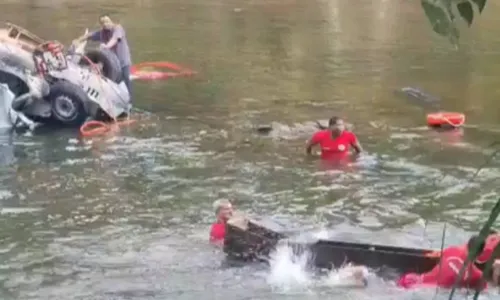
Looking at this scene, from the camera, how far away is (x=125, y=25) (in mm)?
37812

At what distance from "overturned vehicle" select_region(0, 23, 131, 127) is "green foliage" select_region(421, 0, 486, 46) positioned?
55.1 ft

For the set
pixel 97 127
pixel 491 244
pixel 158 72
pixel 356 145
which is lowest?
pixel 158 72

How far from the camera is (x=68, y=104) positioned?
18.6 meters

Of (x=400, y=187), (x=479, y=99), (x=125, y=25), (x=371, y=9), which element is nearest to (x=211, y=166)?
(x=400, y=187)

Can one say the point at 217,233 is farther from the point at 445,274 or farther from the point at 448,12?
the point at 448,12

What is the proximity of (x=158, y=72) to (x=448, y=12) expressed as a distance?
24.0 meters

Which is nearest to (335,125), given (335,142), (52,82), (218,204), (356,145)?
(335,142)

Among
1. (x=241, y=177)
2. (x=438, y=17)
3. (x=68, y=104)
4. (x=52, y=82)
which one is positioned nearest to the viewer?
(x=438, y=17)

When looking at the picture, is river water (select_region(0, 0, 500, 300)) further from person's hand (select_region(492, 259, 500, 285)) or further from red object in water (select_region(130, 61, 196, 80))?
red object in water (select_region(130, 61, 196, 80))

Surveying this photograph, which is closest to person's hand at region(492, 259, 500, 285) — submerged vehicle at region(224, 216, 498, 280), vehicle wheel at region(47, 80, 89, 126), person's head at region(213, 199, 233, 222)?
submerged vehicle at region(224, 216, 498, 280)

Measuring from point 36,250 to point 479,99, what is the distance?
1404 centimetres

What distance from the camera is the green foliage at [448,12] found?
1.88 metres

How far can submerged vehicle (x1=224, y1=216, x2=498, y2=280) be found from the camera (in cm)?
969

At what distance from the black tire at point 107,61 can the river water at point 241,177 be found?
1026mm
